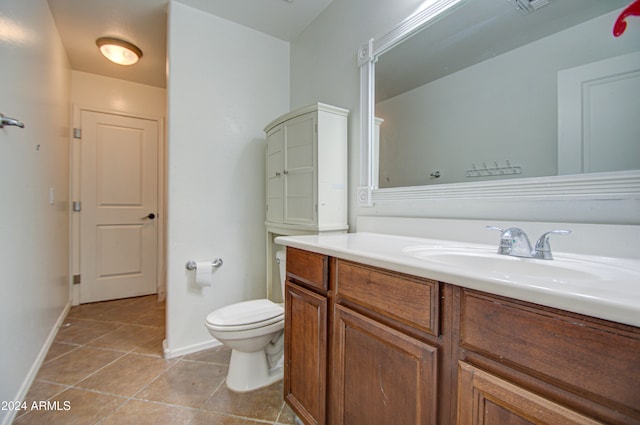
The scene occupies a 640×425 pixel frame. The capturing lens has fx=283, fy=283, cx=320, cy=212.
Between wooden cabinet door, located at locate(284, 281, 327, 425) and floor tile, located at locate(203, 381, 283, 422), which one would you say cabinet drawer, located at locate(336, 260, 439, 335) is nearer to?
wooden cabinet door, located at locate(284, 281, 327, 425)

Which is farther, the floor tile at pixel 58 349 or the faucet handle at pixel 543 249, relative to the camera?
the floor tile at pixel 58 349

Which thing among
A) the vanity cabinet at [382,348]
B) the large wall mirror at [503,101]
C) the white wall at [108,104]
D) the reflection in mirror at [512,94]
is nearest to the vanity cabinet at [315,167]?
the large wall mirror at [503,101]

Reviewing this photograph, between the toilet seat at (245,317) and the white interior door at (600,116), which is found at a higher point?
the white interior door at (600,116)

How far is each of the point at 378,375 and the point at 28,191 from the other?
2.12 m

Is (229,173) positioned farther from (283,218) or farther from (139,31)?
(139,31)

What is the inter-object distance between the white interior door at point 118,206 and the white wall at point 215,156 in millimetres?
1612

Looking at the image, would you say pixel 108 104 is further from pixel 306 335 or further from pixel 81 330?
pixel 306 335

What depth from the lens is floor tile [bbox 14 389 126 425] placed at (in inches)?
52.8

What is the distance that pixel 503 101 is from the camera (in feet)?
3.62

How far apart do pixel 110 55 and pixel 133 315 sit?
2356mm

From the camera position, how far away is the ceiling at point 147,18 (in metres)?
1.99

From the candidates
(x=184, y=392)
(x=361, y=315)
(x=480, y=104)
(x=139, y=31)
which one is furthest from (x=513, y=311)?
(x=139, y=31)

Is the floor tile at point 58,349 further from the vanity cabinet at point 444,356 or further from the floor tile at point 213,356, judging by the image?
the vanity cabinet at point 444,356

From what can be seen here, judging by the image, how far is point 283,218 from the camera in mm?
1969
